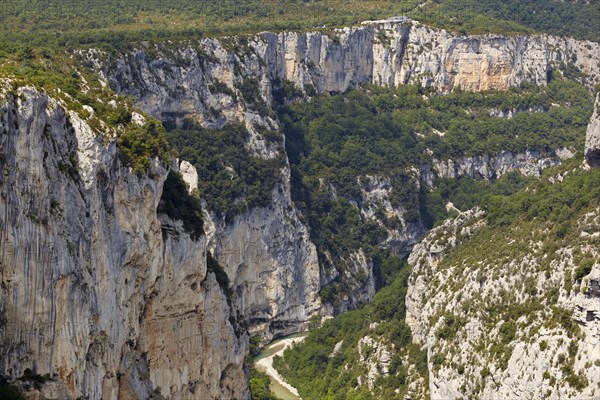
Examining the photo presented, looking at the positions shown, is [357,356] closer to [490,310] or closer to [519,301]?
[490,310]

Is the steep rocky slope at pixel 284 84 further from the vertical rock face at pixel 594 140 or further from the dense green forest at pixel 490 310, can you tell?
the vertical rock face at pixel 594 140

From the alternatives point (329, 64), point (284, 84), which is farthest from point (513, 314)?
point (329, 64)

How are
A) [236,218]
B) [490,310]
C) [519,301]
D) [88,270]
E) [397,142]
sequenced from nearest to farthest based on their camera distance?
1. [88,270]
2. [519,301]
3. [490,310]
4. [236,218]
5. [397,142]

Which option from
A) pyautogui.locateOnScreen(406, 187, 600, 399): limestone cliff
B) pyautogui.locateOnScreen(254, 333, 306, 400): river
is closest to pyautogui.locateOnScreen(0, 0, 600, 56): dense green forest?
pyautogui.locateOnScreen(254, 333, 306, 400): river

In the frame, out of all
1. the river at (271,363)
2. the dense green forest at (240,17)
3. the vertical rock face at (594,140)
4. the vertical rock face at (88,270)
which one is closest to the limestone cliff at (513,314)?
the vertical rock face at (594,140)

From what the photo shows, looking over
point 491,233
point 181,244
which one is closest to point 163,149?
point 181,244

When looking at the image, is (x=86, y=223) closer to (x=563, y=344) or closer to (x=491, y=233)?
(x=563, y=344)
